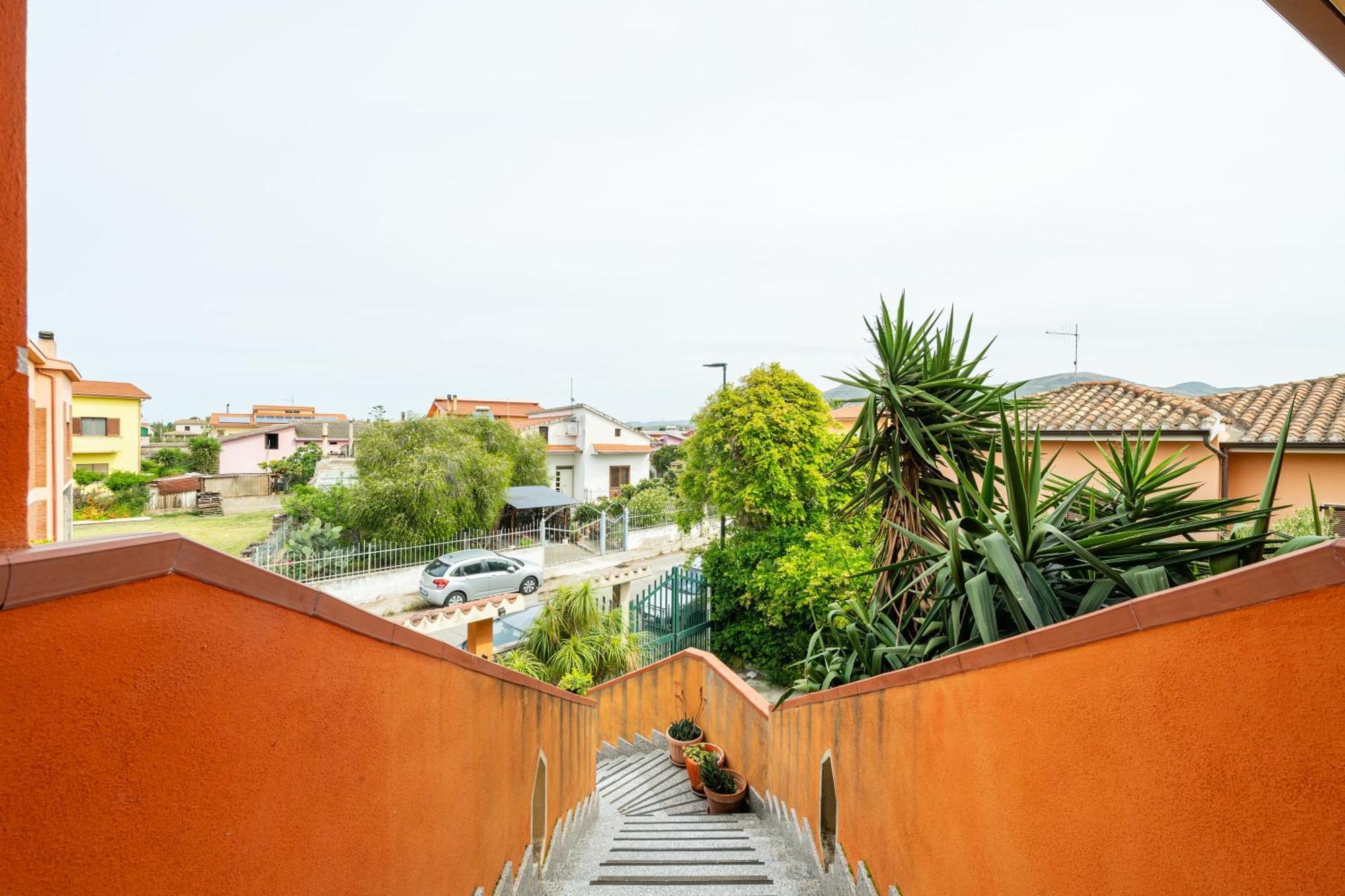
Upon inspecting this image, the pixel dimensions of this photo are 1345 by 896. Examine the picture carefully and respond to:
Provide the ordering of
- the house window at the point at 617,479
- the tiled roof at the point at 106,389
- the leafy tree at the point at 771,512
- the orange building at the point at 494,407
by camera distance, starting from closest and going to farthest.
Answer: the tiled roof at the point at 106,389, the leafy tree at the point at 771,512, the house window at the point at 617,479, the orange building at the point at 494,407

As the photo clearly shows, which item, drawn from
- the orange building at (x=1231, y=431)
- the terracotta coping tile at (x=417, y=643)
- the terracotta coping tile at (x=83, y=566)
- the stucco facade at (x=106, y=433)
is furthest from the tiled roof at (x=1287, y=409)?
the stucco facade at (x=106, y=433)

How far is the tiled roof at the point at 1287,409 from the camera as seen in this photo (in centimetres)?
740

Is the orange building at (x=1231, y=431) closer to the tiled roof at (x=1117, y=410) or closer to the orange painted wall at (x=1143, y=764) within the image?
the tiled roof at (x=1117, y=410)

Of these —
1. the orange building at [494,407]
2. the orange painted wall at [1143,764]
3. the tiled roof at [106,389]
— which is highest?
the orange building at [494,407]

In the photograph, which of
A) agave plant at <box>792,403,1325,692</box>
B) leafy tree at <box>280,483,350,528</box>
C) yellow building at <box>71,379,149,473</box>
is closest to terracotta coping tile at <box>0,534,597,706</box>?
agave plant at <box>792,403,1325,692</box>

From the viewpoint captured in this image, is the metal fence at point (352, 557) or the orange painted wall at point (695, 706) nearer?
the orange painted wall at point (695, 706)

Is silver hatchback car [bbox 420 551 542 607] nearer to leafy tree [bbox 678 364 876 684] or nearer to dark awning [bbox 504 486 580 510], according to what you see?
dark awning [bbox 504 486 580 510]

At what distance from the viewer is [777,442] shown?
501 inches

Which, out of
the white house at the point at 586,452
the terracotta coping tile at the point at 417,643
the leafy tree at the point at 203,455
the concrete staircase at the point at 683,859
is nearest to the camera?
the terracotta coping tile at the point at 417,643

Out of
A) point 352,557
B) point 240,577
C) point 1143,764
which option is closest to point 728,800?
point 1143,764

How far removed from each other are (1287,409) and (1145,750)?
10594 millimetres

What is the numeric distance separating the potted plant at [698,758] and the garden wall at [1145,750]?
503cm

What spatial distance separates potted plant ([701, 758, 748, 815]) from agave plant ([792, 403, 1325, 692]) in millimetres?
4354

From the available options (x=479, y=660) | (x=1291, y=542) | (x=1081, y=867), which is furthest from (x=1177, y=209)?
(x=479, y=660)
